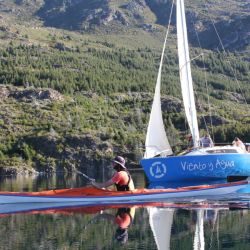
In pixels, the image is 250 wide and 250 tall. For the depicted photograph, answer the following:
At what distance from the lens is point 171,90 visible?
17412 cm

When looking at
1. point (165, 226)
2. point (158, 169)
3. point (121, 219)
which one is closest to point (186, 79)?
point (158, 169)

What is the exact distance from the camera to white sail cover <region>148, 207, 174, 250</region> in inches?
704

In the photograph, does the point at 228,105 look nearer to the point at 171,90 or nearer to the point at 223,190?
the point at 171,90

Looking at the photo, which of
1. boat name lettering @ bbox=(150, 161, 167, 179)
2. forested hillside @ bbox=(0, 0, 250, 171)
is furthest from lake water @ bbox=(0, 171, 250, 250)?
forested hillside @ bbox=(0, 0, 250, 171)

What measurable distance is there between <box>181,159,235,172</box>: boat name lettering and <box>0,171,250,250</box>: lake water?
10.9 metres

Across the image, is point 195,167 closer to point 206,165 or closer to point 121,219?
point 206,165

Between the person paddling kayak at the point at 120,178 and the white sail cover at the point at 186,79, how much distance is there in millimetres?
11384

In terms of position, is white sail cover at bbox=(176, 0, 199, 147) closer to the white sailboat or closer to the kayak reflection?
the white sailboat

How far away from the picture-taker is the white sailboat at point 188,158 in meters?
37.8

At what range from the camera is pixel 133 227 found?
809 inches

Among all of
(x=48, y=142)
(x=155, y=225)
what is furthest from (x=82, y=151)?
(x=155, y=225)

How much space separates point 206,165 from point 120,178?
11.8 m

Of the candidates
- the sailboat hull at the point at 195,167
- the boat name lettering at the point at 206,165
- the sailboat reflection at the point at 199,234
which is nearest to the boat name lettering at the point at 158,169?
the sailboat hull at the point at 195,167

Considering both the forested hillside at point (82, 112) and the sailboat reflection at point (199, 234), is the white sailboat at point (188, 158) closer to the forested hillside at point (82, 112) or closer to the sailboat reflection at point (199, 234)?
the sailboat reflection at point (199, 234)
